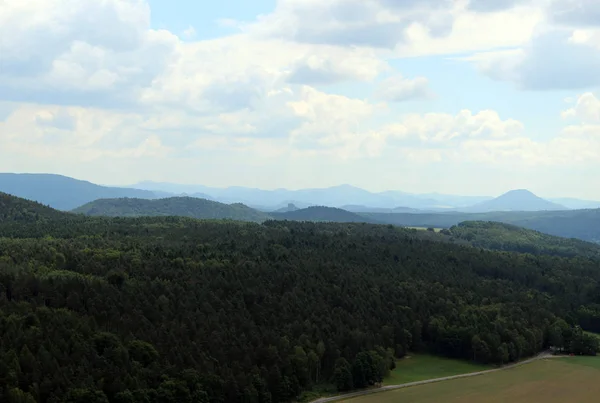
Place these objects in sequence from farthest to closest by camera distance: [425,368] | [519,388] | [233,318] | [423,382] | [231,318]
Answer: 1. [425,368]
2. [233,318]
3. [231,318]
4. [423,382]
5. [519,388]

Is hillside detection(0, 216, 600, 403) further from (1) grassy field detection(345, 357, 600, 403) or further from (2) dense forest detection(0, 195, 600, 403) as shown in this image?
(1) grassy field detection(345, 357, 600, 403)

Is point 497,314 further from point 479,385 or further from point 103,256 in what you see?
point 103,256

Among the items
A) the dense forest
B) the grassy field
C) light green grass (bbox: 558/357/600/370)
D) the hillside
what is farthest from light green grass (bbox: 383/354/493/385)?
light green grass (bbox: 558/357/600/370)

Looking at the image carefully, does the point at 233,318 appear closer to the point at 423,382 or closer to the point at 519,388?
the point at 423,382

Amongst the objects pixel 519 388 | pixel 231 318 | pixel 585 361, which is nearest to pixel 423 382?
pixel 519 388

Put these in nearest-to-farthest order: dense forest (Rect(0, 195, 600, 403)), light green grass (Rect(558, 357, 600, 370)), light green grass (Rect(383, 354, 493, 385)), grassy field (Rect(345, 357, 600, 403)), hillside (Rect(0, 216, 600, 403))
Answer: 1. dense forest (Rect(0, 195, 600, 403))
2. hillside (Rect(0, 216, 600, 403))
3. grassy field (Rect(345, 357, 600, 403))
4. light green grass (Rect(383, 354, 493, 385))
5. light green grass (Rect(558, 357, 600, 370))

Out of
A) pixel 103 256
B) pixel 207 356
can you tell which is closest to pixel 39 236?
pixel 103 256

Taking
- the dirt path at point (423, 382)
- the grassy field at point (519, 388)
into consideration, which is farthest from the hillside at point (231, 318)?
the grassy field at point (519, 388)
